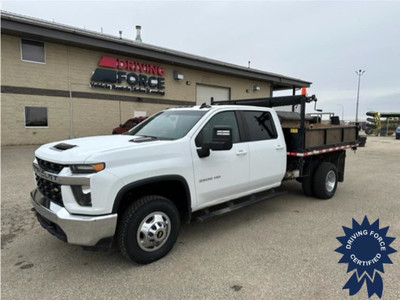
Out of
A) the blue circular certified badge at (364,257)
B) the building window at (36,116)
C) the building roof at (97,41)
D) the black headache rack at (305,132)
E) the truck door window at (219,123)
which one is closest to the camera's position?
the blue circular certified badge at (364,257)

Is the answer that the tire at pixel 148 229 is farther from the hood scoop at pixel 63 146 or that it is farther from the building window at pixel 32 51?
the building window at pixel 32 51

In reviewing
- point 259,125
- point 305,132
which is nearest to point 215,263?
point 259,125

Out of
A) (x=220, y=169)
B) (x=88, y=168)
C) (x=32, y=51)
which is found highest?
(x=32, y=51)

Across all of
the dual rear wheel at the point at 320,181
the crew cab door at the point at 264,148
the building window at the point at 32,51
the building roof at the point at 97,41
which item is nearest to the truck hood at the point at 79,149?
the crew cab door at the point at 264,148

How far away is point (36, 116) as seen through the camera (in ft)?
46.4

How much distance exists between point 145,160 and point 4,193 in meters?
4.70

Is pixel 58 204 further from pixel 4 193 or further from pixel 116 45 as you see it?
pixel 116 45

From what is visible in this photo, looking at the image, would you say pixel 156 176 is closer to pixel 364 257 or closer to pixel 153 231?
pixel 153 231

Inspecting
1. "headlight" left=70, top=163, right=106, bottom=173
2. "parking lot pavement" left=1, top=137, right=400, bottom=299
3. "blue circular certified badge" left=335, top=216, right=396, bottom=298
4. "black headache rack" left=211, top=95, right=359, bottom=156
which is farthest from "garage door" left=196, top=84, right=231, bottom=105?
"blue circular certified badge" left=335, top=216, right=396, bottom=298

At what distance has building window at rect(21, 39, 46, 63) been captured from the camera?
13.8 metres

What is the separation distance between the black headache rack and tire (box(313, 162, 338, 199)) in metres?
0.43

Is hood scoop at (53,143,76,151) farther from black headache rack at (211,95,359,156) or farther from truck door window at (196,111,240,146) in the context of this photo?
black headache rack at (211,95,359,156)

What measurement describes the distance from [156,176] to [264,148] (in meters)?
2.16

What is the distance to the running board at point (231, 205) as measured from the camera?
A: 392 centimetres
